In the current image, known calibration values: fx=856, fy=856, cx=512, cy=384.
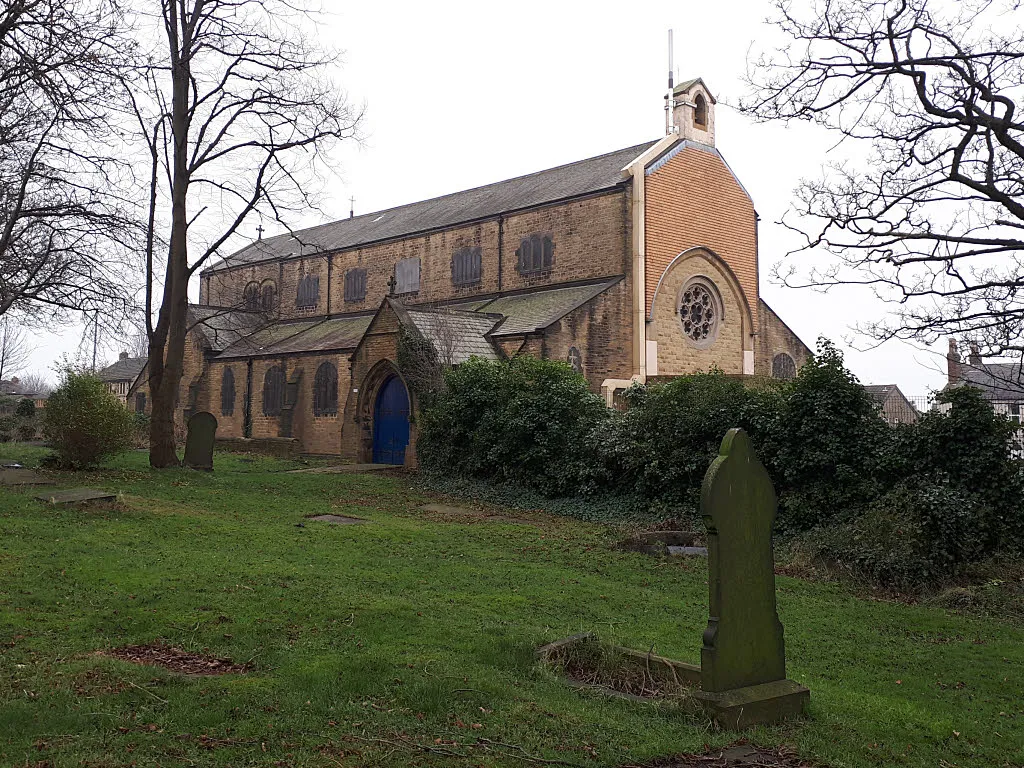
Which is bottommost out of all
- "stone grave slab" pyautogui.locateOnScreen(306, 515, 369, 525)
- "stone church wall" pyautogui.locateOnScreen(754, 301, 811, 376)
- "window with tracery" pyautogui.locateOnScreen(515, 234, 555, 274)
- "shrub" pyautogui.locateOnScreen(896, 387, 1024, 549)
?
"stone grave slab" pyautogui.locateOnScreen(306, 515, 369, 525)

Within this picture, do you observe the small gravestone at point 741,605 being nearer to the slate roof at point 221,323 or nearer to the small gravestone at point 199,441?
the small gravestone at point 199,441

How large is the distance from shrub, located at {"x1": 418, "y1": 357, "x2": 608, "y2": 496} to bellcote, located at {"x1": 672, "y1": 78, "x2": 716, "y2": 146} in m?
15.5

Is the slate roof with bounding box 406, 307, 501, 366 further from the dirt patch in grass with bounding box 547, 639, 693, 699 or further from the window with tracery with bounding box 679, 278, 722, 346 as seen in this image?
the dirt patch in grass with bounding box 547, 639, 693, 699

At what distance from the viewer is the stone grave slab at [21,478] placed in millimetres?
15750

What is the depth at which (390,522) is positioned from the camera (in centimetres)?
1515

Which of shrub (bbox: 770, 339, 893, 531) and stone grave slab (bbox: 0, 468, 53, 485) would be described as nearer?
shrub (bbox: 770, 339, 893, 531)

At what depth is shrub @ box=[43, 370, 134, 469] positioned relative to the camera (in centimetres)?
1811

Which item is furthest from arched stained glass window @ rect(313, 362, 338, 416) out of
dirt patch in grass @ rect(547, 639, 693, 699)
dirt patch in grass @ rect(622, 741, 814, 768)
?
dirt patch in grass @ rect(622, 741, 814, 768)

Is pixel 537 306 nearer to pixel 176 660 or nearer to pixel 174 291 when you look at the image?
pixel 174 291

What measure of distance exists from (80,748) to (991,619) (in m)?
10.1

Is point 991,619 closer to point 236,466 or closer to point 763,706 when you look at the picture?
point 763,706

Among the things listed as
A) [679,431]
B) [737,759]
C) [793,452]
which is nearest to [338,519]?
[679,431]

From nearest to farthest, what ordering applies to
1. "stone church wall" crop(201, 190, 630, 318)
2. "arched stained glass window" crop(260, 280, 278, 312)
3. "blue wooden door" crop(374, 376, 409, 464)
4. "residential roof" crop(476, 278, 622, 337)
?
"blue wooden door" crop(374, 376, 409, 464) < "residential roof" crop(476, 278, 622, 337) < "stone church wall" crop(201, 190, 630, 318) < "arched stained glass window" crop(260, 280, 278, 312)

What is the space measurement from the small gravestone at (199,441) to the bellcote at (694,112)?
20833 mm
